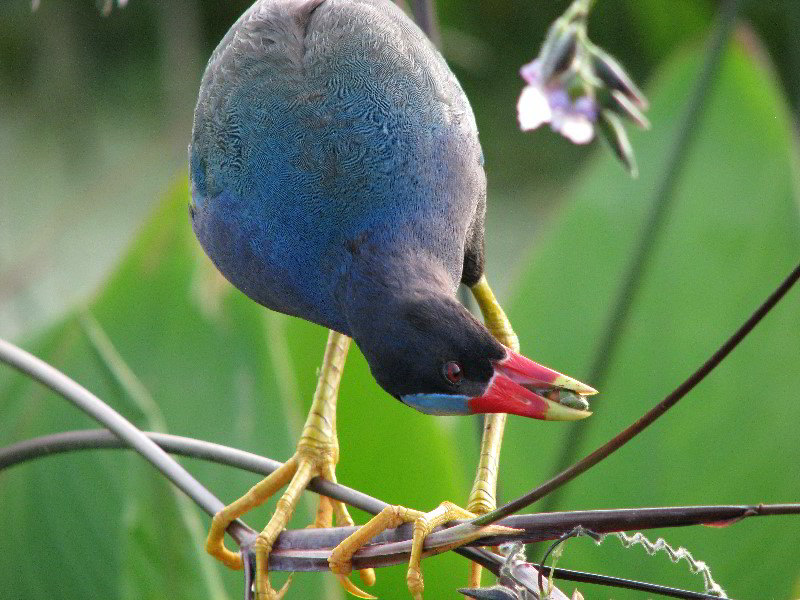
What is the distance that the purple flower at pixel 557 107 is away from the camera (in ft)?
2.68

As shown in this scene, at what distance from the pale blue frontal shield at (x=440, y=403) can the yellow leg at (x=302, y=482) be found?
4.7 inches

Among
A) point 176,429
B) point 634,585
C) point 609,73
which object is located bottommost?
point 176,429

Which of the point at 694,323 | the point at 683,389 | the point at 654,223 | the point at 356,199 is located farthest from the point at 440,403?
the point at 694,323

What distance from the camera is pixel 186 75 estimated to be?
233 cm

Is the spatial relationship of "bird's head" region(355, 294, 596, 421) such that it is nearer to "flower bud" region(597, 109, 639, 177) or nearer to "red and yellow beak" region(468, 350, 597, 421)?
"red and yellow beak" region(468, 350, 597, 421)

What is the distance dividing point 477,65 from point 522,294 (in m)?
1.20

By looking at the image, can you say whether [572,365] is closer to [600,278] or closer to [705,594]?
[600,278]

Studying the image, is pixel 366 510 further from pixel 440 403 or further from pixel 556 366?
pixel 556 366

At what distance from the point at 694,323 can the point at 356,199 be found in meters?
0.57

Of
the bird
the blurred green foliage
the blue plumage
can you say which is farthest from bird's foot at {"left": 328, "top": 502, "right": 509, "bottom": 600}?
the blurred green foliage

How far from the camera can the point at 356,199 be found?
0.70 m

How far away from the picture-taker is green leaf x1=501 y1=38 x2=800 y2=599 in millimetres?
1133

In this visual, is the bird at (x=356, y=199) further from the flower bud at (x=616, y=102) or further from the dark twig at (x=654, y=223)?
the dark twig at (x=654, y=223)

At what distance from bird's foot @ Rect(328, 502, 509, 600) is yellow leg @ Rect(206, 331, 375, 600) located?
2.9 inches
